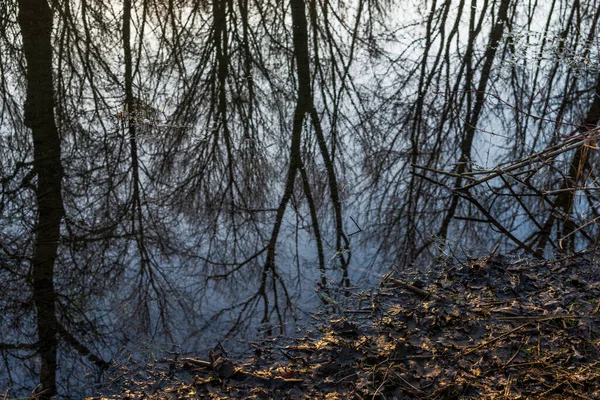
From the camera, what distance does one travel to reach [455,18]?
26.4ft

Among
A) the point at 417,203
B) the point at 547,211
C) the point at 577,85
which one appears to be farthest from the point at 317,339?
the point at 577,85

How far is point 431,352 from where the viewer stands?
2328 millimetres

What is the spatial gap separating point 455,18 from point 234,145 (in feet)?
16.4

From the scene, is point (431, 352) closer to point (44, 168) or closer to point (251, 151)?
point (251, 151)

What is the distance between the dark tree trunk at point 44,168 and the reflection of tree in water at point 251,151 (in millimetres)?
27

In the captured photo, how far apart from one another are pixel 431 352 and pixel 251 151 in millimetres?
2941

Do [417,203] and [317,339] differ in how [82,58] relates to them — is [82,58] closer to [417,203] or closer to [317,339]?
[417,203]

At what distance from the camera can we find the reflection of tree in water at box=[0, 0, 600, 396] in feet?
10.0

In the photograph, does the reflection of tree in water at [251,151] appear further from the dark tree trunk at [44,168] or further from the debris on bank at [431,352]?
the debris on bank at [431,352]

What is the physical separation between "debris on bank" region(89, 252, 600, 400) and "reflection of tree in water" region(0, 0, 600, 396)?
1.17 feet

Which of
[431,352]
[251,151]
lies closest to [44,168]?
[251,151]

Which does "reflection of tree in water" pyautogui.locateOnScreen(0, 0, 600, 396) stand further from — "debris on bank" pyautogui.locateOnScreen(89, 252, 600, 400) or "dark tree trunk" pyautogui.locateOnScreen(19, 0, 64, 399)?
"debris on bank" pyautogui.locateOnScreen(89, 252, 600, 400)

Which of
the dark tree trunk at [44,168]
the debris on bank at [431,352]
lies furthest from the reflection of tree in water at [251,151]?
the debris on bank at [431,352]

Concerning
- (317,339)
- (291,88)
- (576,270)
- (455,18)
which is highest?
(455,18)
